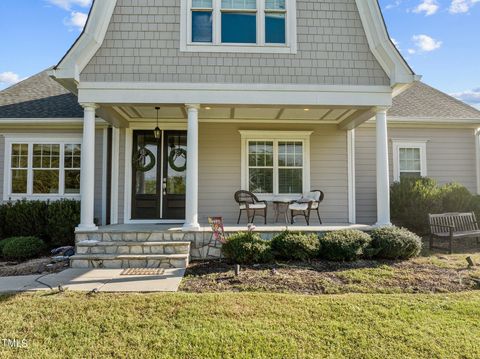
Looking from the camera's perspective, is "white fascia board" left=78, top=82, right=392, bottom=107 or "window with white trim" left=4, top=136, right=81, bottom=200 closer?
"white fascia board" left=78, top=82, right=392, bottom=107

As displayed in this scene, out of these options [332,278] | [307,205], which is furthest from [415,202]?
[332,278]

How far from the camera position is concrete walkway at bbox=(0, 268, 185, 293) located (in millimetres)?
4473

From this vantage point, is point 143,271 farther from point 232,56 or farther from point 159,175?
point 232,56

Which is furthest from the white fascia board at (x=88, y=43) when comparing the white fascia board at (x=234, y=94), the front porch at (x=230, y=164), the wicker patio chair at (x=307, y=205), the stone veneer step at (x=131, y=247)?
the wicker patio chair at (x=307, y=205)

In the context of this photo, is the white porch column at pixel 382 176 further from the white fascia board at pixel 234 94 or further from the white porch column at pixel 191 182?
the white porch column at pixel 191 182

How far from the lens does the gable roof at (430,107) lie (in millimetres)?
9227

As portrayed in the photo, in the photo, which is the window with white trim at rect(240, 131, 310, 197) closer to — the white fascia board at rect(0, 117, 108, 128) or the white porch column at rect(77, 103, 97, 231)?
the white porch column at rect(77, 103, 97, 231)

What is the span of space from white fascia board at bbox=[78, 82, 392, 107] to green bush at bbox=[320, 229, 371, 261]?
2.73m

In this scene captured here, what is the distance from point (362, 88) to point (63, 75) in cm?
599

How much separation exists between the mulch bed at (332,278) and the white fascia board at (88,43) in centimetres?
444

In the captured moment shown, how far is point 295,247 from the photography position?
586 centimetres

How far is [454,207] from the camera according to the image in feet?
27.3

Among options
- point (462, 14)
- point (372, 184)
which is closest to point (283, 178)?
point (372, 184)

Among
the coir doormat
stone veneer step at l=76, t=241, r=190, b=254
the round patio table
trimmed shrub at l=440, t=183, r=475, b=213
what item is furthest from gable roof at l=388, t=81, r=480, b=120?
the coir doormat
